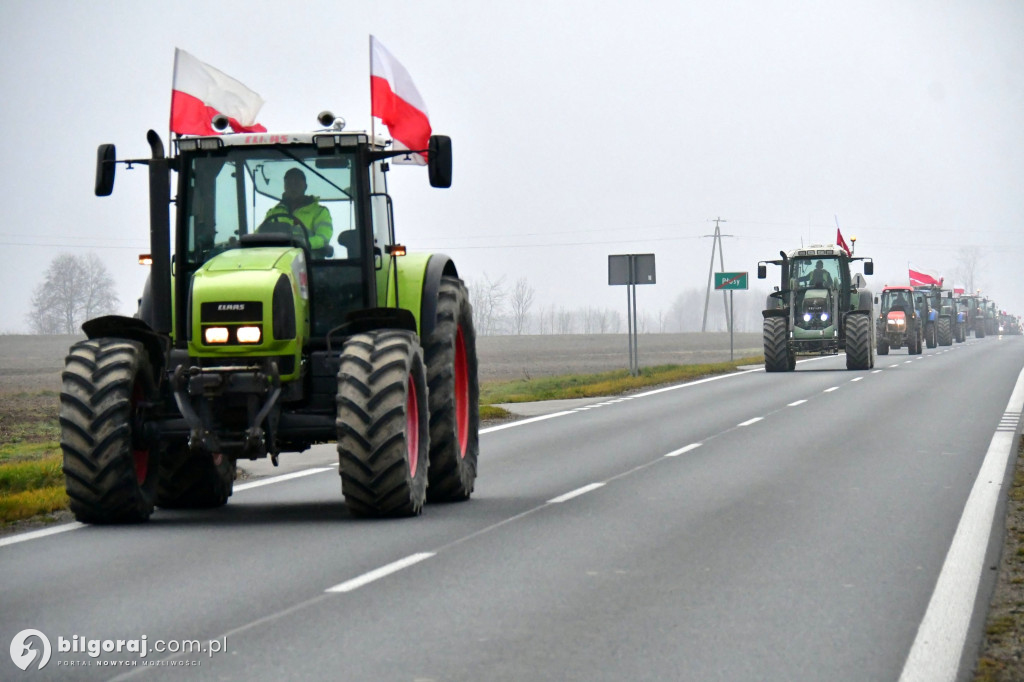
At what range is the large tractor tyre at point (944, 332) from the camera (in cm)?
6850

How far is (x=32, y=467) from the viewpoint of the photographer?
15500 mm

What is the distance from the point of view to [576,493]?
42.4 feet

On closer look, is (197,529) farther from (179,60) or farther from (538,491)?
(179,60)

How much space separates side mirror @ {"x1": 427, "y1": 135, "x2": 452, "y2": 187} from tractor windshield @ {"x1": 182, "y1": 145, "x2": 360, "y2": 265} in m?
0.89

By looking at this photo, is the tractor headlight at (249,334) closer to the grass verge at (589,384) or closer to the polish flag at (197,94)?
the polish flag at (197,94)

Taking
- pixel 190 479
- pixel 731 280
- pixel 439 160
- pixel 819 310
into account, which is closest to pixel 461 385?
pixel 190 479

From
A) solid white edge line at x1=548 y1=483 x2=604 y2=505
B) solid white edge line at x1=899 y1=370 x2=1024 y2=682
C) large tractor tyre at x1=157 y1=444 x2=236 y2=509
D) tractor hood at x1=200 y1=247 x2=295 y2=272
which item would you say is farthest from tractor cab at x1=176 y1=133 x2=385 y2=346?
solid white edge line at x1=899 y1=370 x2=1024 y2=682

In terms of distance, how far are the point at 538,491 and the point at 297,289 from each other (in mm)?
3210

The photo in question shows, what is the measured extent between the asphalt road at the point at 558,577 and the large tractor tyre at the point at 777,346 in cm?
2246

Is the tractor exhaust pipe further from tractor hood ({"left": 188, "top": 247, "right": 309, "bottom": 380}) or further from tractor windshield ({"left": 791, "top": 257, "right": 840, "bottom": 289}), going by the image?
tractor windshield ({"left": 791, "top": 257, "right": 840, "bottom": 289})

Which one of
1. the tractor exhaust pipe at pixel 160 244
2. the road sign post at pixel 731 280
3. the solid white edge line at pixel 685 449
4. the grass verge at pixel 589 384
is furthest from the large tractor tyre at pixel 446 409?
the road sign post at pixel 731 280

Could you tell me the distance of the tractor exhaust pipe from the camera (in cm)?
1173

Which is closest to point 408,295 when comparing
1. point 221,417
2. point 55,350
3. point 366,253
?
point 366,253

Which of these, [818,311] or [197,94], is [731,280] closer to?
[818,311]
